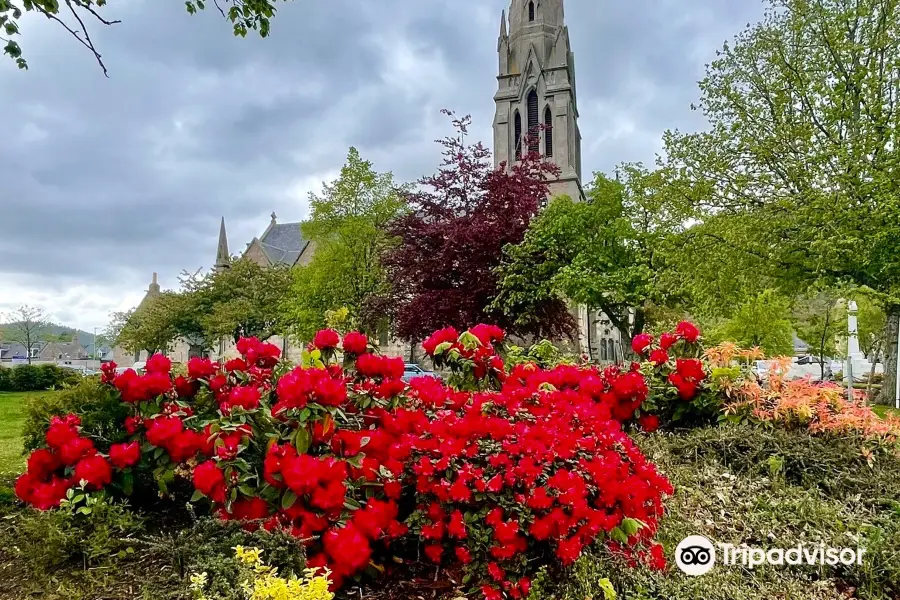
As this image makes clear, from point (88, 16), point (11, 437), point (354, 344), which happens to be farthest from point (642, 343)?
point (11, 437)

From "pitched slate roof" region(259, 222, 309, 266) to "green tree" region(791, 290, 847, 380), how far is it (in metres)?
34.3

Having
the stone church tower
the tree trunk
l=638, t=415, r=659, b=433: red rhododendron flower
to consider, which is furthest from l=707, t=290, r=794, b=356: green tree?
l=638, t=415, r=659, b=433: red rhododendron flower

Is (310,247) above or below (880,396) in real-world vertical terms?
above

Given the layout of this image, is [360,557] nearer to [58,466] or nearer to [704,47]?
[58,466]

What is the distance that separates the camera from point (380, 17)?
706 centimetres

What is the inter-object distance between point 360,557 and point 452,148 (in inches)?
696

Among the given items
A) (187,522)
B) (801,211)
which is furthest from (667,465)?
(801,211)

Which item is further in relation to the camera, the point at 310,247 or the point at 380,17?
the point at 310,247

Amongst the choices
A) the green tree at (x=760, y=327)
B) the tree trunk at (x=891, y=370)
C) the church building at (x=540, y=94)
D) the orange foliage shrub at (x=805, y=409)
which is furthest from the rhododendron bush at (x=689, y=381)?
the church building at (x=540, y=94)

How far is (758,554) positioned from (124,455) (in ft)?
10.7

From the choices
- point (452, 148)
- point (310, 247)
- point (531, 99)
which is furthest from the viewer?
point (310, 247)

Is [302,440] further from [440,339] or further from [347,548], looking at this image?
[440,339]

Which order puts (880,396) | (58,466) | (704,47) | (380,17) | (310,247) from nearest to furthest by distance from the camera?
1. (58,466)
2. (380,17)
3. (880,396)
4. (704,47)
5. (310,247)

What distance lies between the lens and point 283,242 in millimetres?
47000
